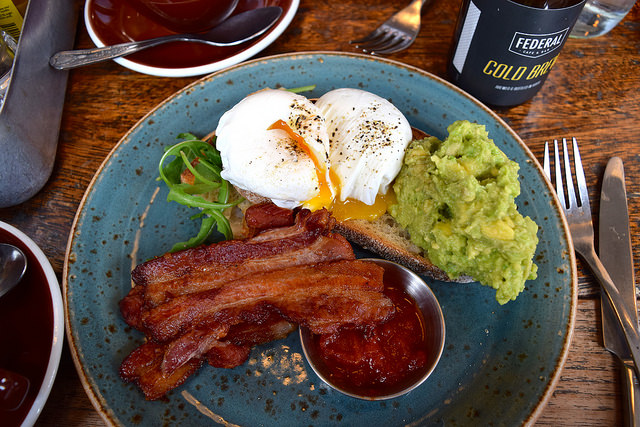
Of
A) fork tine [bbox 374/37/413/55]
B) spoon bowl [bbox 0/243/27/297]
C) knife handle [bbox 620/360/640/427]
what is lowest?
knife handle [bbox 620/360/640/427]

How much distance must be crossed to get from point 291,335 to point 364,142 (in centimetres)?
109

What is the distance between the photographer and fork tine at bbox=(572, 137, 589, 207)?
2.49m

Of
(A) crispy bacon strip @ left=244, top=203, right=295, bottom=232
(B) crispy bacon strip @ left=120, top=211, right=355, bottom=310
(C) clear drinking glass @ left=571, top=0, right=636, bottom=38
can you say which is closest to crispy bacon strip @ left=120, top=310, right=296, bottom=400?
(B) crispy bacon strip @ left=120, top=211, right=355, bottom=310

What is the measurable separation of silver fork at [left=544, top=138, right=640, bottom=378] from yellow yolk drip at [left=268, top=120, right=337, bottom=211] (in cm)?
141

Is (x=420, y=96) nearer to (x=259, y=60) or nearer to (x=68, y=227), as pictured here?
(x=259, y=60)

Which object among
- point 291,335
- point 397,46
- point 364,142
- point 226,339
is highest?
point 397,46

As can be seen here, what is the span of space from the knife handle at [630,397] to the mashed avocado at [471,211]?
2.33 feet

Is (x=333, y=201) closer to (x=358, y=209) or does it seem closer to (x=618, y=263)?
(x=358, y=209)

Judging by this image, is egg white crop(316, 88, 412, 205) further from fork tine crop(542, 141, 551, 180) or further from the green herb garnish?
fork tine crop(542, 141, 551, 180)

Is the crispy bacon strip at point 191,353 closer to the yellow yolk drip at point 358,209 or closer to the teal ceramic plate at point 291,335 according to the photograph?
the teal ceramic plate at point 291,335

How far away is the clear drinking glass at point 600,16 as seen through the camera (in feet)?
9.86

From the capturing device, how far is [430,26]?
316cm

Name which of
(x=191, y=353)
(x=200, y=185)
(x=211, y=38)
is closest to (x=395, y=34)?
(x=211, y=38)

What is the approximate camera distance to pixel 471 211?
1.83m
